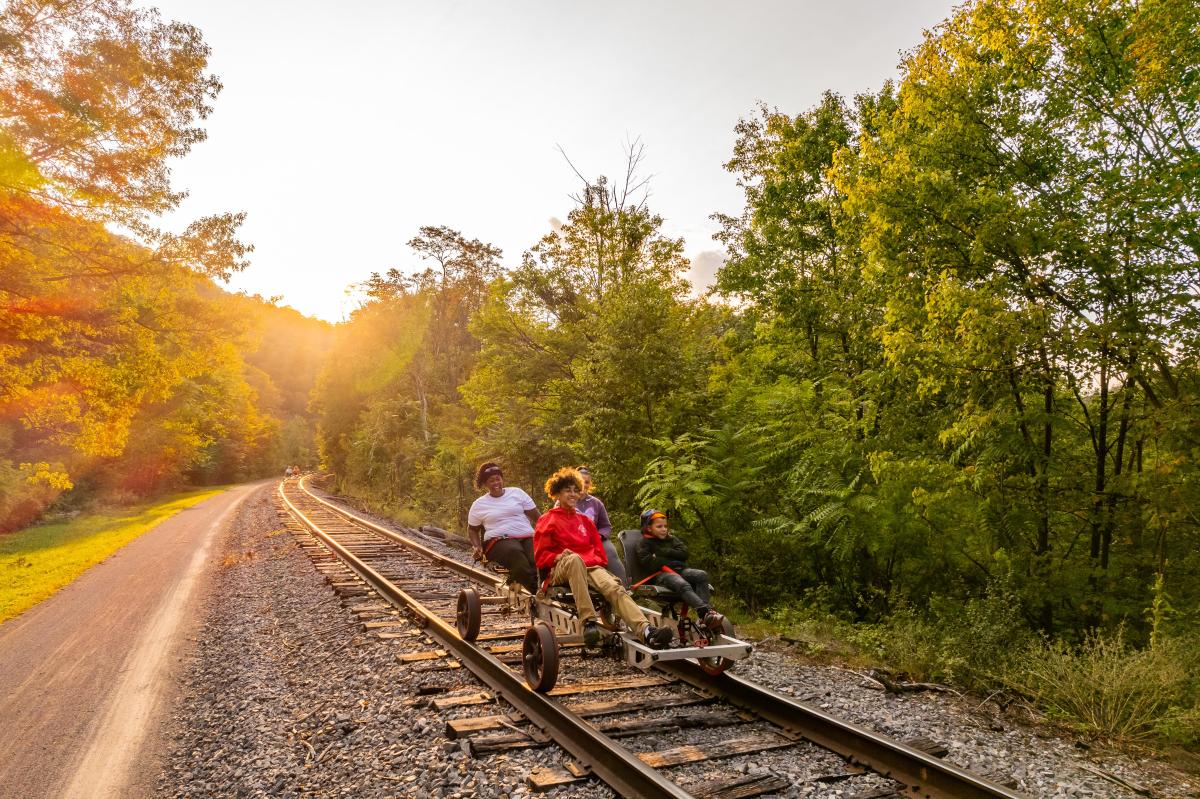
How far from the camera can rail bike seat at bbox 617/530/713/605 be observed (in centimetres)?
608

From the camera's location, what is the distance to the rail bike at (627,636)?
529 cm

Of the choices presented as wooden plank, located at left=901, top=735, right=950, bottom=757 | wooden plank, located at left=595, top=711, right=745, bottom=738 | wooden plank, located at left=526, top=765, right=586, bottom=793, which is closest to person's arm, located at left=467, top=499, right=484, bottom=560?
wooden plank, located at left=595, top=711, right=745, bottom=738

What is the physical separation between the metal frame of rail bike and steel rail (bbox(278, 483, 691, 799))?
215 millimetres

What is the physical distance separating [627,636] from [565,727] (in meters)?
1.07

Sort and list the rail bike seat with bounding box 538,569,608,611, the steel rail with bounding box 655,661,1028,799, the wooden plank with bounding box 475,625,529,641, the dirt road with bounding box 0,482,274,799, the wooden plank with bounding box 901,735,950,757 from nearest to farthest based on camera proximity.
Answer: the steel rail with bounding box 655,661,1028,799 < the wooden plank with bounding box 901,735,950,757 < the dirt road with bounding box 0,482,274,799 < the rail bike seat with bounding box 538,569,608,611 < the wooden plank with bounding box 475,625,529,641

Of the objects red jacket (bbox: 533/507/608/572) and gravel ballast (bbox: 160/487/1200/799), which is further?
red jacket (bbox: 533/507/608/572)

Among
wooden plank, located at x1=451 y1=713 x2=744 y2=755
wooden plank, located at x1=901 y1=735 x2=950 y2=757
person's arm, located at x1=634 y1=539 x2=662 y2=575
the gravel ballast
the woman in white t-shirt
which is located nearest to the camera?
the gravel ballast

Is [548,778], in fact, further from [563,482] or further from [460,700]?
[563,482]

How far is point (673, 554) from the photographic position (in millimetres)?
6328

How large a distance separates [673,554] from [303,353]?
128851 millimetres

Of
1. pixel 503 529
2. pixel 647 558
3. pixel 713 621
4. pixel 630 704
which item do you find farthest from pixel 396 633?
pixel 713 621

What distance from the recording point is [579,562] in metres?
5.89

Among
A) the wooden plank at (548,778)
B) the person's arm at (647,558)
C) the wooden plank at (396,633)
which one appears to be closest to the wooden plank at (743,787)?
the wooden plank at (548,778)

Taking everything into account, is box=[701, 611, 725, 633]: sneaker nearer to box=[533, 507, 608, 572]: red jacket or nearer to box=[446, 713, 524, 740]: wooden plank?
box=[533, 507, 608, 572]: red jacket
